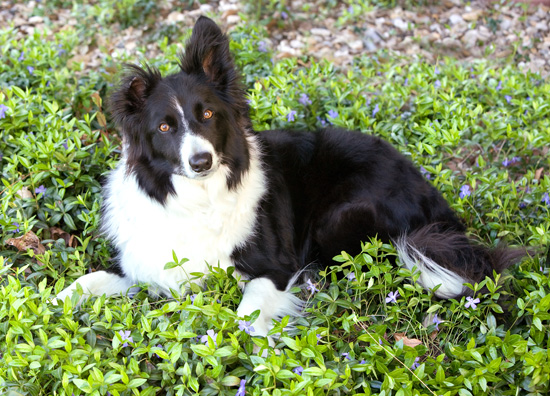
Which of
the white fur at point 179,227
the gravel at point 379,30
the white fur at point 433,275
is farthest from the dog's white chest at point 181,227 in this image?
the gravel at point 379,30

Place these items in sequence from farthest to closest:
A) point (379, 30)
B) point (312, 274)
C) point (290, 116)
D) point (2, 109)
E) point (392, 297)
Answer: point (379, 30) → point (290, 116) → point (2, 109) → point (312, 274) → point (392, 297)

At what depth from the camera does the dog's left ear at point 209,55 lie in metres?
3.38

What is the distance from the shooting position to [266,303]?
11.1 feet

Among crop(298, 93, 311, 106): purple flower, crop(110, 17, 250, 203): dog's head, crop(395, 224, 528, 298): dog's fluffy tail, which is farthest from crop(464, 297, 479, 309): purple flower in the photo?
crop(298, 93, 311, 106): purple flower

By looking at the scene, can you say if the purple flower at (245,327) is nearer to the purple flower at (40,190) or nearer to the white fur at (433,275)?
the white fur at (433,275)

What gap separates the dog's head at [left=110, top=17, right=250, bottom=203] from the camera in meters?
3.22

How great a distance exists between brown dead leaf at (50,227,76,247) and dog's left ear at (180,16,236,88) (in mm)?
1593

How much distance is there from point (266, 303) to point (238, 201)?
67cm

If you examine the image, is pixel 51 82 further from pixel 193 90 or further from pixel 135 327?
pixel 135 327

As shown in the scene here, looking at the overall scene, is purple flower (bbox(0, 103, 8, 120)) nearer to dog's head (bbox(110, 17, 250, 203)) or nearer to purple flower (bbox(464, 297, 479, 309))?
dog's head (bbox(110, 17, 250, 203))

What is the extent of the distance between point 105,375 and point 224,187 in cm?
133

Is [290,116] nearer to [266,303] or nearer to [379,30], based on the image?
[266,303]

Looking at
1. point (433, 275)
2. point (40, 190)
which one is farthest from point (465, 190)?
point (40, 190)

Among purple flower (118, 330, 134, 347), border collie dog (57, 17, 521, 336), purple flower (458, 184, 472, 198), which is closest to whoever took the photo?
purple flower (118, 330, 134, 347)
